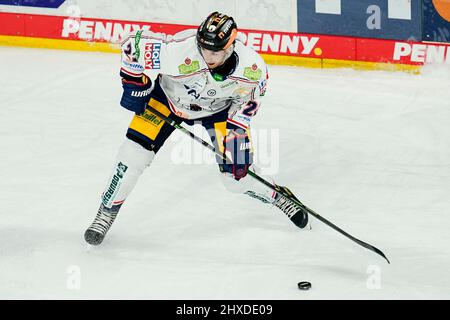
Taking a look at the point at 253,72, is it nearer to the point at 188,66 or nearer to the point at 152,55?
the point at 188,66

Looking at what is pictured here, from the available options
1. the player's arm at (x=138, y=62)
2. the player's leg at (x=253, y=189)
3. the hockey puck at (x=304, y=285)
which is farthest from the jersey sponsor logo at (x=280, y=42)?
the hockey puck at (x=304, y=285)

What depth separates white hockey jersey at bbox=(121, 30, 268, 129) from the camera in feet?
16.1

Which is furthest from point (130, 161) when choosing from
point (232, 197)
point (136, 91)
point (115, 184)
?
point (232, 197)

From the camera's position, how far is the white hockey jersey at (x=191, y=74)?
491 centimetres

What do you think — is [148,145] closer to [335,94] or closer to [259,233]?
[259,233]

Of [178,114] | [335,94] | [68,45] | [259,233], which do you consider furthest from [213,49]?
[68,45]

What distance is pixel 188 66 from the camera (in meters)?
4.91

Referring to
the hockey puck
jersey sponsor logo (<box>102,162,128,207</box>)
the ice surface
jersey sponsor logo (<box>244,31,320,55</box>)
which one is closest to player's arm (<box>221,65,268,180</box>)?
the ice surface

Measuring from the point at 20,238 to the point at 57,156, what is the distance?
4.37 ft

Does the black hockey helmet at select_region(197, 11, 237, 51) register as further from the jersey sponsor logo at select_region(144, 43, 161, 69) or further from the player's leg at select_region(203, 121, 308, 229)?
the player's leg at select_region(203, 121, 308, 229)

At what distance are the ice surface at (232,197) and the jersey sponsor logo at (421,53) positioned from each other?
11 cm

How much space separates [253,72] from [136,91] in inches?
24.3

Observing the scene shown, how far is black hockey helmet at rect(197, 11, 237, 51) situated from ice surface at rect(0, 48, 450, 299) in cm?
115
